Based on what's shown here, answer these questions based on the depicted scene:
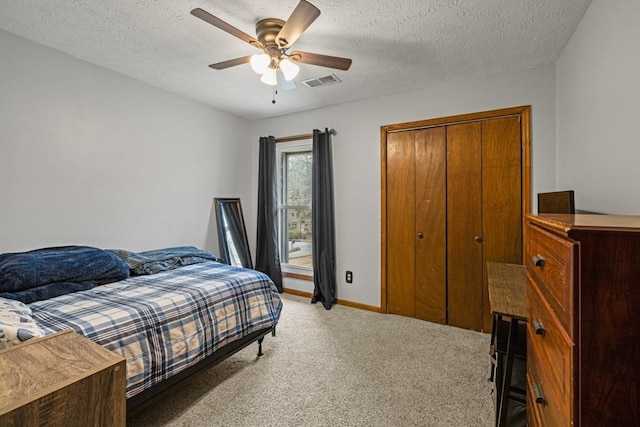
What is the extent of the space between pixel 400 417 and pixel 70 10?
10.7 ft

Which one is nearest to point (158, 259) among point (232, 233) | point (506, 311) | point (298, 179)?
point (232, 233)

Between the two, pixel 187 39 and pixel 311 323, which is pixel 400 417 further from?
pixel 187 39

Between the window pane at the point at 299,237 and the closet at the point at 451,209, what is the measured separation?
121 cm

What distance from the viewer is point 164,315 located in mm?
1700

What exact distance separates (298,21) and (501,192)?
2331 millimetres

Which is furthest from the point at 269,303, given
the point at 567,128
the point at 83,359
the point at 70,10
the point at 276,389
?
the point at 567,128

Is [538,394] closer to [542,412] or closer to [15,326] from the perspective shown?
[542,412]

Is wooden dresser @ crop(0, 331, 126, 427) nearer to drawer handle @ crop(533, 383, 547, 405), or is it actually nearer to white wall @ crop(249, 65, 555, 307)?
drawer handle @ crop(533, 383, 547, 405)

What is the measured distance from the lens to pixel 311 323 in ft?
10.2

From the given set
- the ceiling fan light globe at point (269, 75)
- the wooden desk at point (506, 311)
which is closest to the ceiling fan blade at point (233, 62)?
→ the ceiling fan light globe at point (269, 75)

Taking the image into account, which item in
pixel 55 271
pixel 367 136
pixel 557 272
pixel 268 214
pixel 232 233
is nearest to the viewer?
pixel 557 272

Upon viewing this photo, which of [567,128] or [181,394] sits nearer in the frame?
[181,394]

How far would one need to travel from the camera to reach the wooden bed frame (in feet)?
5.00

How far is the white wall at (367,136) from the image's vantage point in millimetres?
2824
